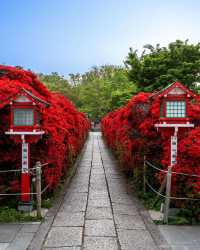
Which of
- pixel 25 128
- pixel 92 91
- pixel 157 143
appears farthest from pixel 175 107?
pixel 92 91

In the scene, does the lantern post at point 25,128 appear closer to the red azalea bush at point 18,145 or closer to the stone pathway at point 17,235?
the red azalea bush at point 18,145

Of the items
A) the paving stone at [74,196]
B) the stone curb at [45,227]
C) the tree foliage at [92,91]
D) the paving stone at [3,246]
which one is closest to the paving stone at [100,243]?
the stone curb at [45,227]

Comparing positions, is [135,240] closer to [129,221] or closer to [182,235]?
[182,235]

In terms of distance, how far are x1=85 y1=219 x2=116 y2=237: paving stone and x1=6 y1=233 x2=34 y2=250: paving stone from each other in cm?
96

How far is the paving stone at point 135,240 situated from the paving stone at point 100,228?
0.61ft

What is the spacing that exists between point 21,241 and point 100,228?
1.42 meters

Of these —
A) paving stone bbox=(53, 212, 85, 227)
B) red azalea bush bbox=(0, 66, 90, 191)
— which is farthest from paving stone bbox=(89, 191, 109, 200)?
paving stone bbox=(53, 212, 85, 227)

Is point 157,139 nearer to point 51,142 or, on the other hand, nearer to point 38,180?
point 51,142

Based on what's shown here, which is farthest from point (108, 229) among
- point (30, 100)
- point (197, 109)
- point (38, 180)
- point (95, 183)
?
point (95, 183)

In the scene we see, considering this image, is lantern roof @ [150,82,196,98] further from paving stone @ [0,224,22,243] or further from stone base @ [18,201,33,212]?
paving stone @ [0,224,22,243]

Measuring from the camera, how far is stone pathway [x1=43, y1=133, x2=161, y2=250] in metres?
5.94

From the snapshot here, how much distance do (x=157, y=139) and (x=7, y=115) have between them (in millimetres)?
3658

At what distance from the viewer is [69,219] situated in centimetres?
734

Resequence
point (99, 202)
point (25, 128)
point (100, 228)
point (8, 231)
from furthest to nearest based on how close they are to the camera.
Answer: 1. point (99, 202)
2. point (25, 128)
3. point (100, 228)
4. point (8, 231)
